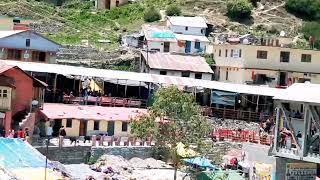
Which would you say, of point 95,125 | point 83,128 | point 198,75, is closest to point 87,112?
point 95,125

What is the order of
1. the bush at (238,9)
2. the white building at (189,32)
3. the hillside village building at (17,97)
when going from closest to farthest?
the hillside village building at (17,97), the white building at (189,32), the bush at (238,9)

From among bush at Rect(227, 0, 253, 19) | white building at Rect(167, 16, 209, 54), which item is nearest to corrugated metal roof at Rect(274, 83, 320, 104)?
white building at Rect(167, 16, 209, 54)

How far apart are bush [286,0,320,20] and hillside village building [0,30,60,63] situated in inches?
1429

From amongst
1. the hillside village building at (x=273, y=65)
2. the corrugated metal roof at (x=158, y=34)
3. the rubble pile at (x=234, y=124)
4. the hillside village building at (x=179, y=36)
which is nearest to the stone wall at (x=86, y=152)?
the rubble pile at (x=234, y=124)

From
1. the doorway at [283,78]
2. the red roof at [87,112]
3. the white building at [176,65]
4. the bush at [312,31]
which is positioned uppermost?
the bush at [312,31]

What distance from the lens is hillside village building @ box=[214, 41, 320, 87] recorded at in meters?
67.9

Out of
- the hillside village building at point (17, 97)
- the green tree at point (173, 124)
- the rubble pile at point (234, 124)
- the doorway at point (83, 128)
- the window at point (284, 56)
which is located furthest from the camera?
the window at point (284, 56)

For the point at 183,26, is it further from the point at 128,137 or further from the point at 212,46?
the point at 128,137

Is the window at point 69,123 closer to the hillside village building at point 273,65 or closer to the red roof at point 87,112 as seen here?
the red roof at point 87,112

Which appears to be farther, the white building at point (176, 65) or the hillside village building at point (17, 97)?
the white building at point (176, 65)

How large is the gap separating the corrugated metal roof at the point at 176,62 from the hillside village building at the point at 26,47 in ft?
29.0

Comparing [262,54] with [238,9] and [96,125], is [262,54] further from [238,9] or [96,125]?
[96,125]

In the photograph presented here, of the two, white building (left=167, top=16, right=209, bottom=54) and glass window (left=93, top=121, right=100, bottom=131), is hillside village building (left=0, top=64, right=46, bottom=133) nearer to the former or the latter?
glass window (left=93, top=121, right=100, bottom=131)

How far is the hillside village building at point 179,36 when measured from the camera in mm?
73562
